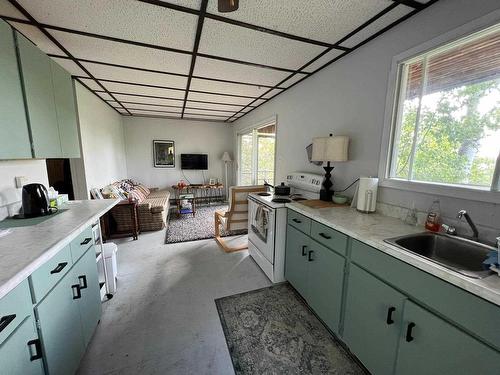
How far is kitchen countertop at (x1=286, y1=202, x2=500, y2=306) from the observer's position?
2.38 ft

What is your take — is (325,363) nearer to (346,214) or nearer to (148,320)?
(346,214)

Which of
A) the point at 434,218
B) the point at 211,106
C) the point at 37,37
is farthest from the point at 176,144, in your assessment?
the point at 434,218

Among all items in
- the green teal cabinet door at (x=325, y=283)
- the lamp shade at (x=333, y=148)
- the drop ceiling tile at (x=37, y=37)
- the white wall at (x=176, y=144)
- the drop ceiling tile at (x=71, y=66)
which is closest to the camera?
the green teal cabinet door at (x=325, y=283)

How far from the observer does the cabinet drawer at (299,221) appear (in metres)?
1.71

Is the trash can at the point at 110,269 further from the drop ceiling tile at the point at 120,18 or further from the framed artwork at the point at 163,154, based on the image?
the framed artwork at the point at 163,154

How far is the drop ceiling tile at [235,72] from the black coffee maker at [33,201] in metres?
1.79

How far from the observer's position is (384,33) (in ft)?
5.28

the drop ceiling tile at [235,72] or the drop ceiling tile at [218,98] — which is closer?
the drop ceiling tile at [235,72]

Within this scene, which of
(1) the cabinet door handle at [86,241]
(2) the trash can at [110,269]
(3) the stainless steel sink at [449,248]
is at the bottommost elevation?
(2) the trash can at [110,269]

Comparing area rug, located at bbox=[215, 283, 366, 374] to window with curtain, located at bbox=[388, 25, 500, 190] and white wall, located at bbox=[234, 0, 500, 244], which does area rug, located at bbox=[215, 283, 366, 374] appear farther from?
window with curtain, located at bbox=[388, 25, 500, 190]

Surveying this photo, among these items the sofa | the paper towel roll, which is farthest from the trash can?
the paper towel roll

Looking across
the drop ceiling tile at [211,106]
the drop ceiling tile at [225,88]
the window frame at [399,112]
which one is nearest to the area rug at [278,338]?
the window frame at [399,112]

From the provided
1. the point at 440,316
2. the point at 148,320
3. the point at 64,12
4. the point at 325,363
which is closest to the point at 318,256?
the point at 325,363

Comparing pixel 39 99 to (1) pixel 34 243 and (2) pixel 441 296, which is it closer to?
(1) pixel 34 243
